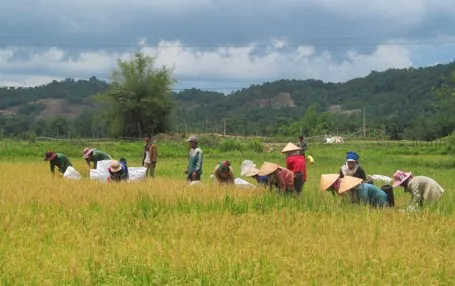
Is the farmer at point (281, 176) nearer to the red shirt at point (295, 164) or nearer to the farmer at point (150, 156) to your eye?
the red shirt at point (295, 164)

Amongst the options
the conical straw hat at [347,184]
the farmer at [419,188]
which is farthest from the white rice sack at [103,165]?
the farmer at [419,188]

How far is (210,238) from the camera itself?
6707 millimetres

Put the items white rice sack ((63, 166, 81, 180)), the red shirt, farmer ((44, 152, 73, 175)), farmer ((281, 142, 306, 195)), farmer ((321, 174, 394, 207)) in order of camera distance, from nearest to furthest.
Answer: farmer ((321, 174, 394, 207)) → farmer ((281, 142, 306, 195)) → the red shirt → white rice sack ((63, 166, 81, 180)) → farmer ((44, 152, 73, 175))

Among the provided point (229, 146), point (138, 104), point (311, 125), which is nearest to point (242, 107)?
point (311, 125)

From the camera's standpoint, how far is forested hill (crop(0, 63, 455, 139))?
76000mm

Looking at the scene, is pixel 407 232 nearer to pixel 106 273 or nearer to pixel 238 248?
pixel 238 248

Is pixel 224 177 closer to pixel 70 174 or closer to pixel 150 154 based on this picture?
pixel 150 154

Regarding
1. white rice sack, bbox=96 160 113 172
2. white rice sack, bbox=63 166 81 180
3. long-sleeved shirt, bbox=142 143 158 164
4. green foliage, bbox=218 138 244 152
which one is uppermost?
long-sleeved shirt, bbox=142 143 158 164

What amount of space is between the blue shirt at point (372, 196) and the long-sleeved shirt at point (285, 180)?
1.17 m

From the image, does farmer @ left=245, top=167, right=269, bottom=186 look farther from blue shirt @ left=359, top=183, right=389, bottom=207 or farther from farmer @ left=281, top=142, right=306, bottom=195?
blue shirt @ left=359, top=183, right=389, bottom=207

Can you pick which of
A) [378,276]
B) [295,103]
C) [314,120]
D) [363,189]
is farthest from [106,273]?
[295,103]

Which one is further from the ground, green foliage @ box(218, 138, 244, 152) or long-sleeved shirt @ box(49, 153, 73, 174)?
long-sleeved shirt @ box(49, 153, 73, 174)

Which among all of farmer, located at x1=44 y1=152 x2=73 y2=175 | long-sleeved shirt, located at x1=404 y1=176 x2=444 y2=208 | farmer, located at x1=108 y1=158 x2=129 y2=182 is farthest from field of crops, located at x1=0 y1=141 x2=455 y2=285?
farmer, located at x1=44 y1=152 x2=73 y2=175

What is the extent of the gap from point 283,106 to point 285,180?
4747 inches
